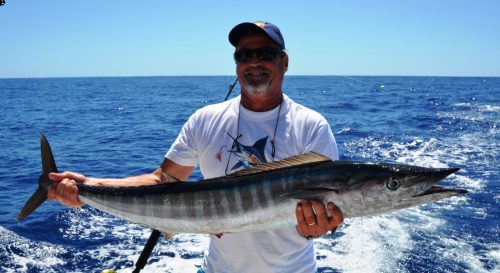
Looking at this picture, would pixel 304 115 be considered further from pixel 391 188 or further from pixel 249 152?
pixel 391 188

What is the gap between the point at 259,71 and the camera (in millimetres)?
3242

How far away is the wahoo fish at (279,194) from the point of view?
2568 mm

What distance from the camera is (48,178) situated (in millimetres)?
3459

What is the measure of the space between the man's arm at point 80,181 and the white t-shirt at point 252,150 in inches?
4.0

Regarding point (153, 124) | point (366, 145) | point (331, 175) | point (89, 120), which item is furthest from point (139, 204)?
point (89, 120)

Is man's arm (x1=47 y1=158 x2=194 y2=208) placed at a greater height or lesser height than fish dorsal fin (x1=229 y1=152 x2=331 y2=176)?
lesser

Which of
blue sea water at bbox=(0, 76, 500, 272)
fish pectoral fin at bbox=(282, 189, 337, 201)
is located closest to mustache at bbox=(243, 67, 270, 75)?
fish pectoral fin at bbox=(282, 189, 337, 201)

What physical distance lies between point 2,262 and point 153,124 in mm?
18244

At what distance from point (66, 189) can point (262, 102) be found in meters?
1.62

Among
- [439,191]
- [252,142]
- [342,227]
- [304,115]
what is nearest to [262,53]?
[304,115]

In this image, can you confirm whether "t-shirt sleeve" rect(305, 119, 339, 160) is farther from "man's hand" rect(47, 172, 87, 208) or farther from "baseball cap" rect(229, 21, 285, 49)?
"man's hand" rect(47, 172, 87, 208)

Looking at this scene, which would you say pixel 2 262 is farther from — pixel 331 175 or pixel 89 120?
pixel 89 120

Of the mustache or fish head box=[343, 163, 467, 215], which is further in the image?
the mustache

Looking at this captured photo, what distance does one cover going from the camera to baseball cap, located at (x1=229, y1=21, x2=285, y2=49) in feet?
10.5
